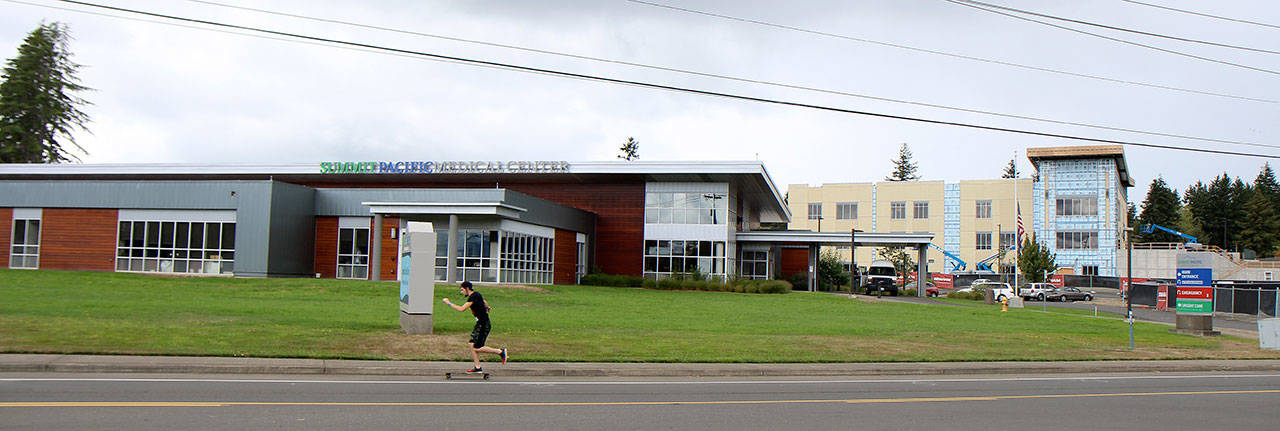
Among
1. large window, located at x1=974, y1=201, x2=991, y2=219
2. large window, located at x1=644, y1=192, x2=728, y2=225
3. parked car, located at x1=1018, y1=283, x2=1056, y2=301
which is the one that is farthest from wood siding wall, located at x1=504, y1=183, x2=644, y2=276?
large window, located at x1=974, y1=201, x2=991, y2=219

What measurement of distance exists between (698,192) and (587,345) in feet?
103

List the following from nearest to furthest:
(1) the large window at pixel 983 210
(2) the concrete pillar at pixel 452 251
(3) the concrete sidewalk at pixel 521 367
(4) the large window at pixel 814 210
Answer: (3) the concrete sidewalk at pixel 521 367
(2) the concrete pillar at pixel 452 251
(1) the large window at pixel 983 210
(4) the large window at pixel 814 210

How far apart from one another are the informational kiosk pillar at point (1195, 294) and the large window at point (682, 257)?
23.6m

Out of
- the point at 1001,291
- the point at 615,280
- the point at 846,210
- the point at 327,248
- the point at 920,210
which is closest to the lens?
the point at 327,248

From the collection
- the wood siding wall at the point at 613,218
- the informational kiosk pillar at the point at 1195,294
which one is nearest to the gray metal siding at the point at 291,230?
the wood siding wall at the point at 613,218

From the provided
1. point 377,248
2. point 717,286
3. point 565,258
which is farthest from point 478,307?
point 565,258

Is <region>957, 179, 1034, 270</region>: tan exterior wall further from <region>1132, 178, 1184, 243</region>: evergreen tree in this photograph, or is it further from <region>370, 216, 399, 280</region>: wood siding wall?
<region>370, 216, 399, 280</region>: wood siding wall

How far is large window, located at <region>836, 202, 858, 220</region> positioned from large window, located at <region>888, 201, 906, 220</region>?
345cm

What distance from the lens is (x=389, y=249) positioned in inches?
1619

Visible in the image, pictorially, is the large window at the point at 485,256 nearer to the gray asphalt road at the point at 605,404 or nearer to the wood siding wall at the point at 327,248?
the wood siding wall at the point at 327,248

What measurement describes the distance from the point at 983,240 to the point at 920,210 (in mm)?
6551

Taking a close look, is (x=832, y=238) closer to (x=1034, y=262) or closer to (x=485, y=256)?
(x=485, y=256)

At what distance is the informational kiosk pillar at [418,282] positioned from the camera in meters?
17.8

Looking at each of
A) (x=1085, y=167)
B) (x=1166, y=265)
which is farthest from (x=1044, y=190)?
(x=1166, y=265)
